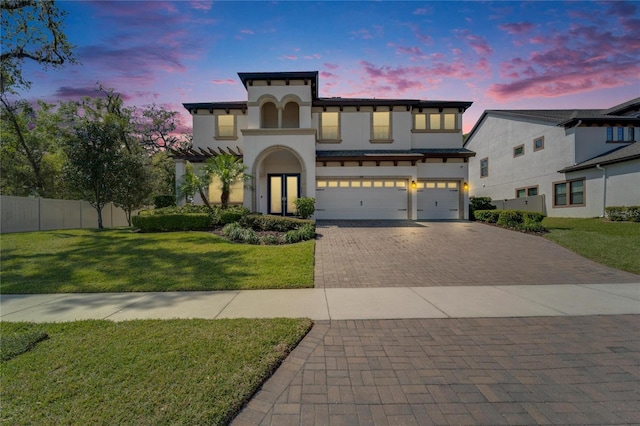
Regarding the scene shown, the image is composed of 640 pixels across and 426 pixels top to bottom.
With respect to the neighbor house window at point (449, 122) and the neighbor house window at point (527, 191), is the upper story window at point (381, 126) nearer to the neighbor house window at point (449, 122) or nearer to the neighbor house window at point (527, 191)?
the neighbor house window at point (449, 122)

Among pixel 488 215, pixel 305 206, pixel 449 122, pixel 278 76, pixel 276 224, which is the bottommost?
pixel 276 224

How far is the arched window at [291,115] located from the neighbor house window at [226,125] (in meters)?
3.69

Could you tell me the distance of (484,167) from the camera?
89.5 ft

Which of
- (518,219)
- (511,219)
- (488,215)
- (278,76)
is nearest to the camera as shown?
(518,219)

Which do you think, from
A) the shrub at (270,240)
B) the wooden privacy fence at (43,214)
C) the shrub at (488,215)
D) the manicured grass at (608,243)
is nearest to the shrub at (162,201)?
the wooden privacy fence at (43,214)

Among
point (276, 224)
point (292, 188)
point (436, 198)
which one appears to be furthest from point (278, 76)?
point (436, 198)

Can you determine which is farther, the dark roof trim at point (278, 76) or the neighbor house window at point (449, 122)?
the neighbor house window at point (449, 122)

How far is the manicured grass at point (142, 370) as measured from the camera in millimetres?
2473

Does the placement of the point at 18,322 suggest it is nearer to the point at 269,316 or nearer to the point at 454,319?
the point at 269,316

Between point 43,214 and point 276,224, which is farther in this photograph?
point 43,214

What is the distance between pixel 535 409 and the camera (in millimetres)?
2574

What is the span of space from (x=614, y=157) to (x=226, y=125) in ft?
79.9

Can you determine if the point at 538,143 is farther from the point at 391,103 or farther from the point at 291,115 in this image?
the point at 291,115

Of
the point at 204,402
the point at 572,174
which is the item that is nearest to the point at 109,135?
the point at 204,402
